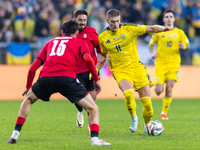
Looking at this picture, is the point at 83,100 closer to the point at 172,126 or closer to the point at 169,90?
the point at 172,126

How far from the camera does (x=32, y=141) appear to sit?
20.7ft

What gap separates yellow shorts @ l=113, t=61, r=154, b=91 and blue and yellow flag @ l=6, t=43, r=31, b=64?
8.64 meters

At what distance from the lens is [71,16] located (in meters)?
16.9

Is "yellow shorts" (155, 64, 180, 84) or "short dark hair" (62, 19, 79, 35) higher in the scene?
"short dark hair" (62, 19, 79, 35)

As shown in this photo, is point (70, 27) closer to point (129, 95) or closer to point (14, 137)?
point (14, 137)

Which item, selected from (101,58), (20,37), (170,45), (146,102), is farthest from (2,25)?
(146,102)

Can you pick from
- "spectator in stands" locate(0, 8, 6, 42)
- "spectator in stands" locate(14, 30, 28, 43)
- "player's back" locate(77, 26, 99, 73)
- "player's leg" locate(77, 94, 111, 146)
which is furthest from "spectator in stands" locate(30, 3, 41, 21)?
"player's leg" locate(77, 94, 111, 146)

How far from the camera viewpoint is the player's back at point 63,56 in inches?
222

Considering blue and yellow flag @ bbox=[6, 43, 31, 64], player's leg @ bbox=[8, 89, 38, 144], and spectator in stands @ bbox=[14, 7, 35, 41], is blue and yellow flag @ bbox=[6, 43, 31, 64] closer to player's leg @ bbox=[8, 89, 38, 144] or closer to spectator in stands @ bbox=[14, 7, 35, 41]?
spectator in stands @ bbox=[14, 7, 35, 41]

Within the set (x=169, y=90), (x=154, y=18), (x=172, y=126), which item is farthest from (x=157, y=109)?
(x=154, y=18)

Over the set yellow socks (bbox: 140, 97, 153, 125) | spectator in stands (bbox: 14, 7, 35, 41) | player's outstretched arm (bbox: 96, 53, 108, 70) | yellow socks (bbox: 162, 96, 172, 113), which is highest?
player's outstretched arm (bbox: 96, 53, 108, 70)

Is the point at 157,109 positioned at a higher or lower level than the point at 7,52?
lower

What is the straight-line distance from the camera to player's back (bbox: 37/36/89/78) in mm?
5641

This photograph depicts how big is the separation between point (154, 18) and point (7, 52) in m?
6.94
